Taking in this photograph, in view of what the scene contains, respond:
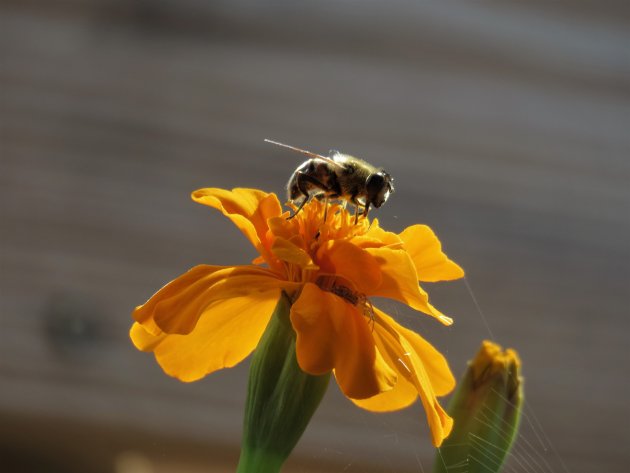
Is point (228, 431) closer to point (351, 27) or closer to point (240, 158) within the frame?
point (240, 158)

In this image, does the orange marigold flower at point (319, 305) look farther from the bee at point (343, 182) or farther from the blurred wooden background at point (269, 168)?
the blurred wooden background at point (269, 168)

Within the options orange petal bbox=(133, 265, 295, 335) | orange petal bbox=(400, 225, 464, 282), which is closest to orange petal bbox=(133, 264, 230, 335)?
orange petal bbox=(133, 265, 295, 335)

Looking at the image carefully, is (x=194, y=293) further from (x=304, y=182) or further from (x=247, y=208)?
(x=304, y=182)

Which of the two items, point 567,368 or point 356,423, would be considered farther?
point 567,368

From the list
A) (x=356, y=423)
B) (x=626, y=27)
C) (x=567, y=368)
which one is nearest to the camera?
(x=356, y=423)

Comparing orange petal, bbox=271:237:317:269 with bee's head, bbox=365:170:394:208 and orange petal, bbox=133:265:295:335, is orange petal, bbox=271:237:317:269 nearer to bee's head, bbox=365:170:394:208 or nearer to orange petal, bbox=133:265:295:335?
orange petal, bbox=133:265:295:335

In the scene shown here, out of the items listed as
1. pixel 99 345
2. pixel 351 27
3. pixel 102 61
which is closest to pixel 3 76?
pixel 102 61
